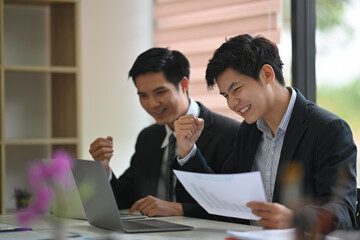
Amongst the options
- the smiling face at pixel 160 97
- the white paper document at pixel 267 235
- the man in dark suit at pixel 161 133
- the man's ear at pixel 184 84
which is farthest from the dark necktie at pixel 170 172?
the white paper document at pixel 267 235

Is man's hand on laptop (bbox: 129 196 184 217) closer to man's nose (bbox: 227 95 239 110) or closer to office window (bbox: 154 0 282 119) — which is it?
man's nose (bbox: 227 95 239 110)

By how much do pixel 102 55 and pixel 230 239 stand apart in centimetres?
264

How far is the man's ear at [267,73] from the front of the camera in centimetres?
221

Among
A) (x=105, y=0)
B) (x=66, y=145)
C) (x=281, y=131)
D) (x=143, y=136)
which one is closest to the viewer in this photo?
(x=281, y=131)

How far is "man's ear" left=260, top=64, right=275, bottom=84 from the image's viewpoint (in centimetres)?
221

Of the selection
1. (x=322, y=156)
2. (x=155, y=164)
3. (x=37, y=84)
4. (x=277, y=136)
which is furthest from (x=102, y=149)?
(x=37, y=84)

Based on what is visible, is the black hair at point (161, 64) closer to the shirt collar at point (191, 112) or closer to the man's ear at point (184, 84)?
the man's ear at point (184, 84)

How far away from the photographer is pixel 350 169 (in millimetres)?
1945

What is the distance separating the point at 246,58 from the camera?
2.21 m

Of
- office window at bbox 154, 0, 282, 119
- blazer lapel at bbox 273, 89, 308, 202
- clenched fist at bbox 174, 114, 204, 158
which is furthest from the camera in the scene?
office window at bbox 154, 0, 282, 119

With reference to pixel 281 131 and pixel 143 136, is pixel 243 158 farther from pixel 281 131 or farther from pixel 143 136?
pixel 143 136

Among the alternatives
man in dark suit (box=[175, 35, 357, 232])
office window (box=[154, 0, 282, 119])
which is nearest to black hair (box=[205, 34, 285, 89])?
man in dark suit (box=[175, 35, 357, 232])

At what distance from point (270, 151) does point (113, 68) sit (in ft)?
6.69

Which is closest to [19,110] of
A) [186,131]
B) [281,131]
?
[186,131]
